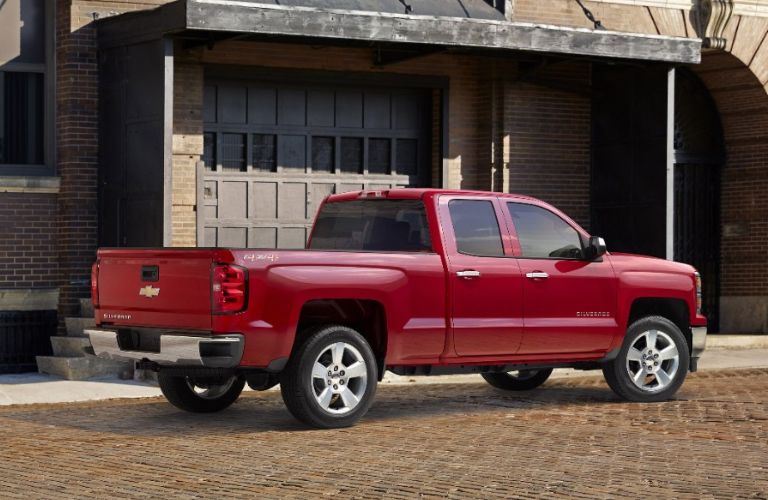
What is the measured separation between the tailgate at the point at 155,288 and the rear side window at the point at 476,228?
94.2 inches

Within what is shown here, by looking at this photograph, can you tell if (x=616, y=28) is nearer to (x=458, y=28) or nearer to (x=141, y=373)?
(x=458, y=28)

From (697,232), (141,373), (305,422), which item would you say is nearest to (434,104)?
→ (697,232)

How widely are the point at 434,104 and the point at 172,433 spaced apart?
980 centimetres

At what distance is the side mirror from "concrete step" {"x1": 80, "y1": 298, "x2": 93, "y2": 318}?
639cm

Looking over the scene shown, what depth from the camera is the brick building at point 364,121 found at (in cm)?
1702

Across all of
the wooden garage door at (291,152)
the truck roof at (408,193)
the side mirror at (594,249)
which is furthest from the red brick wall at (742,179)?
the truck roof at (408,193)

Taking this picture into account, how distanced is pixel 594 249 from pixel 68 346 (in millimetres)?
6556

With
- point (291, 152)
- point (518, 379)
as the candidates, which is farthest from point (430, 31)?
point (518, 379)

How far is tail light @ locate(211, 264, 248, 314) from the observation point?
1088 cm

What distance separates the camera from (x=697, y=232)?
73.6 ft

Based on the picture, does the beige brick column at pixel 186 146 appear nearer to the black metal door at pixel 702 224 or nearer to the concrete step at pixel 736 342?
the concrete step at pixel 736 342

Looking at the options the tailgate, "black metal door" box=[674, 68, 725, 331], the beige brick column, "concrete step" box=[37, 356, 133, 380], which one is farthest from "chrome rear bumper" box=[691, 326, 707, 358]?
"black metal door" box=[674, 68, 725, 331]

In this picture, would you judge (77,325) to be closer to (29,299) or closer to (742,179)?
(29,299)

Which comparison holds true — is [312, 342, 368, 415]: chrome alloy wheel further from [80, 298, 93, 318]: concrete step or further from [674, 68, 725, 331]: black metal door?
[674, 68, 725, 331]: black metal door
